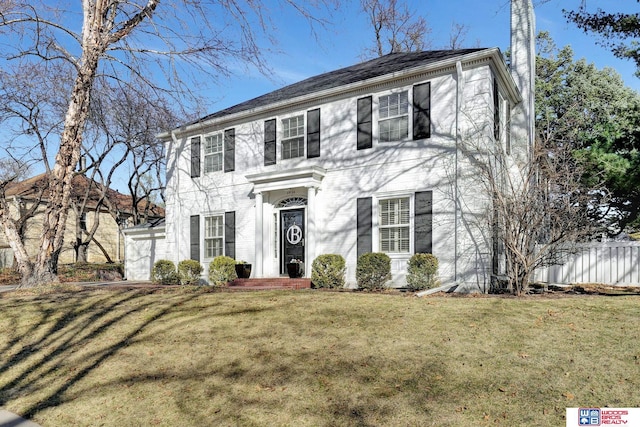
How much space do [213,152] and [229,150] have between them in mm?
811

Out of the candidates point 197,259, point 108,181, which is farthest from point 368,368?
point 108,181

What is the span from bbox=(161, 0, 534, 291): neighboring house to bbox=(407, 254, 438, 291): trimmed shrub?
34cm

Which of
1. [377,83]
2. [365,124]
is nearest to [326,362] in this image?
[365,124]

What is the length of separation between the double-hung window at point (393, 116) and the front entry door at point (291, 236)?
341 centimetres

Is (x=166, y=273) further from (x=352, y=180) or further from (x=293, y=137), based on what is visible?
(x=352, y=180)

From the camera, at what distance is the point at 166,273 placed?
1463cm

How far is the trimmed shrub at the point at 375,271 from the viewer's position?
11000mm

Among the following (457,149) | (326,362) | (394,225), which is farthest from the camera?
(394,225)

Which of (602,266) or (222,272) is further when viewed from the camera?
(222,272)

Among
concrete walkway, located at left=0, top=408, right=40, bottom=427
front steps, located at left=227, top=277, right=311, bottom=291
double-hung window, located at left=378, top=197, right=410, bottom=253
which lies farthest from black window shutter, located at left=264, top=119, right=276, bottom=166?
concrete walkway, located at left=0, top=408, right=40, bottom=427

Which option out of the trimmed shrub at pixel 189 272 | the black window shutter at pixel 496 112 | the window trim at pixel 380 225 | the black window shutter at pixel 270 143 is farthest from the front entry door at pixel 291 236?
the black window shutter at pixel 496 112

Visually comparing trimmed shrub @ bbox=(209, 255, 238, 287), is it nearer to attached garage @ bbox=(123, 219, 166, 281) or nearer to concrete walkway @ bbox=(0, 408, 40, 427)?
attached garage @ bbox=(123, 219, 166, 281)

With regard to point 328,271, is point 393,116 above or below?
above

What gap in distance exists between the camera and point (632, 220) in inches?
699
